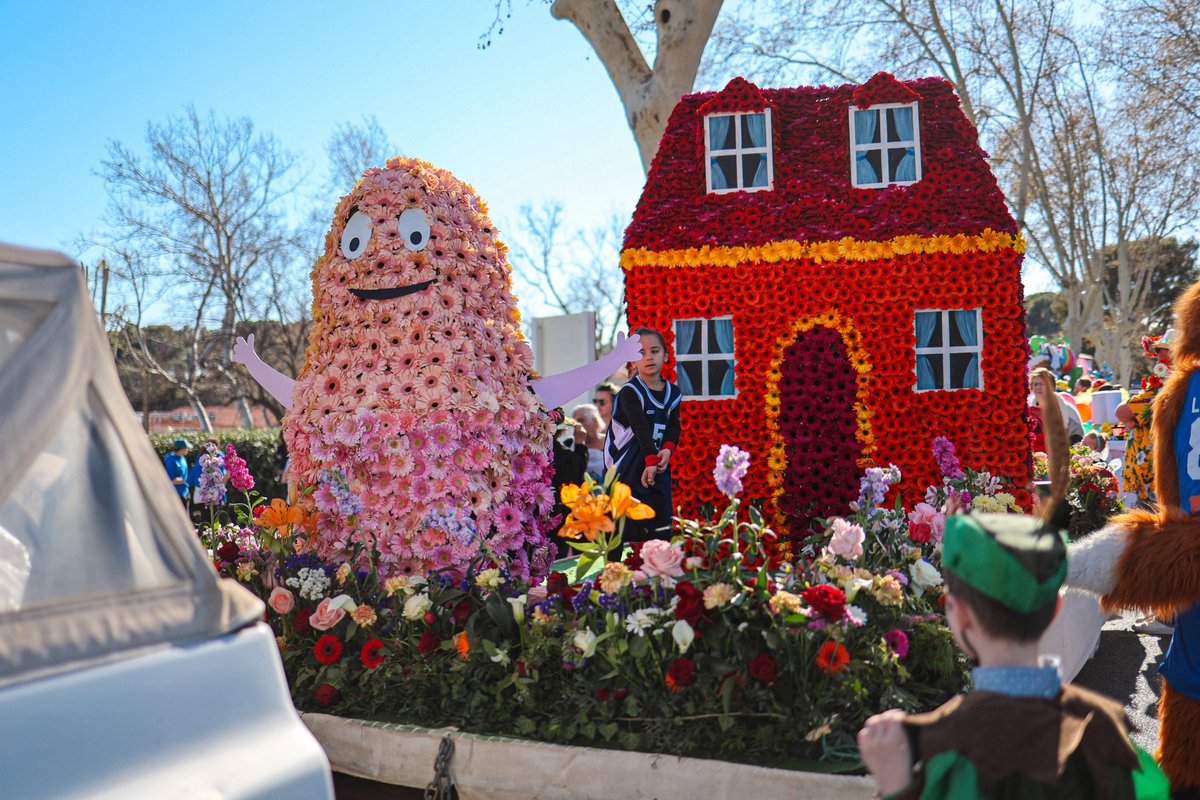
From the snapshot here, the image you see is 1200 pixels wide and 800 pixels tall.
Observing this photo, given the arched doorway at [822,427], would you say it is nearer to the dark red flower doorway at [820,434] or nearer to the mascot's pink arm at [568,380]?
the dark red flower doorway at [820,434]

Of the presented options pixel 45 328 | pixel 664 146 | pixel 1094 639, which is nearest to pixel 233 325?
pixel 664 146

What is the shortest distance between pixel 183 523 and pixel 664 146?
24.1ft

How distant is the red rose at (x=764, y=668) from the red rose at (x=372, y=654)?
70.7 inches

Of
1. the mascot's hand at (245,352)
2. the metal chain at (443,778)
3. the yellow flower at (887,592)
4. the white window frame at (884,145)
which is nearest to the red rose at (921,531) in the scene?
the yellow flower at (887,592)

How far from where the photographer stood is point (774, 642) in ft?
13.0

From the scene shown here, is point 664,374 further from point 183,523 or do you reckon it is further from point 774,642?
point 183,523

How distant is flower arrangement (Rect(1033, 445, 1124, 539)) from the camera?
34.6 feet

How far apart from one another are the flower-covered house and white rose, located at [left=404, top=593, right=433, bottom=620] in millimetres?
4202

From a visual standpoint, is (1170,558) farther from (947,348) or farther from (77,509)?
(947,348)

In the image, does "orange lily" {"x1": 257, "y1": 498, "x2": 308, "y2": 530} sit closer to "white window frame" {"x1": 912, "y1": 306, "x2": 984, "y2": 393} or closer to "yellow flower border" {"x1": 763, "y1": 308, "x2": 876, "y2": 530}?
"yellow flower border" {"x1": 763, "y1": 308, "x2": 876, "y2": 530}

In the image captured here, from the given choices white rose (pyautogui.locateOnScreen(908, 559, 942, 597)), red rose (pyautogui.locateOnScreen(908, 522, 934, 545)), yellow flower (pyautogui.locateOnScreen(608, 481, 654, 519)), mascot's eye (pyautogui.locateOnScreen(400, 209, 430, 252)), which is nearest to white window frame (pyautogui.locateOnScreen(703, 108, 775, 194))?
mascot's eye (pyautogui.locateOnScreen(400, 209, 430, 252))

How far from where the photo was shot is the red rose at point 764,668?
3803 mm

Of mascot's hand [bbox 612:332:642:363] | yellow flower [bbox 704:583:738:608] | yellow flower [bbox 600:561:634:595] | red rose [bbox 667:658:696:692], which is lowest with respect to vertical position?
red rose [bbox 667:658:696:692]

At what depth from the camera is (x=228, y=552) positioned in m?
5.41
